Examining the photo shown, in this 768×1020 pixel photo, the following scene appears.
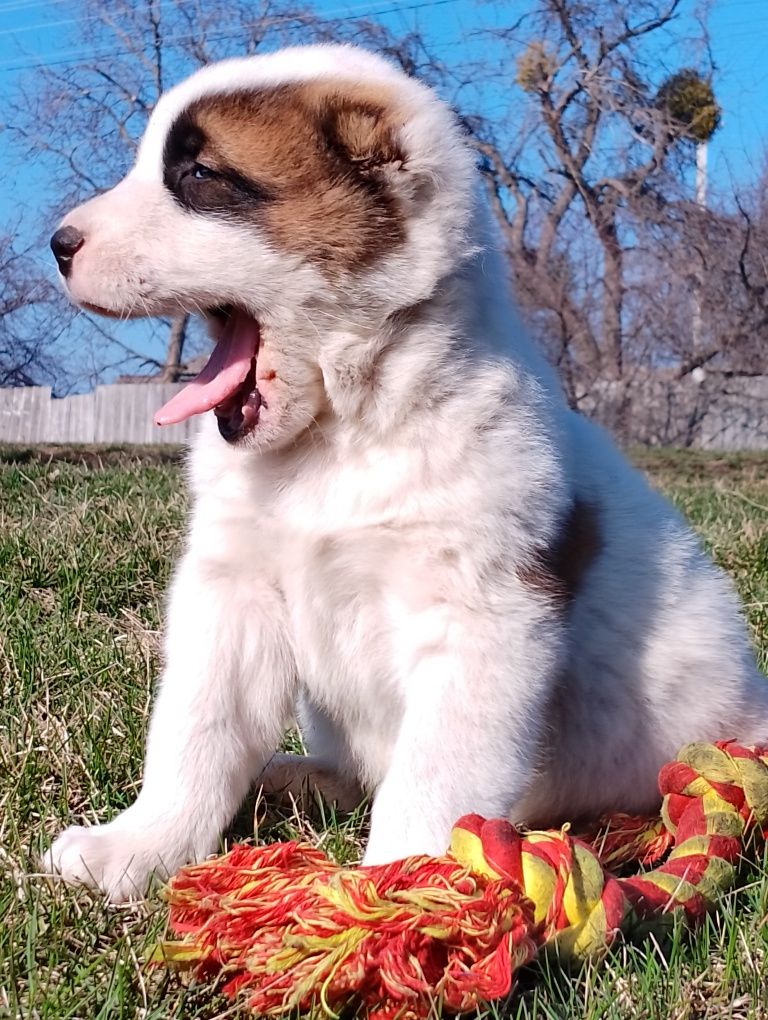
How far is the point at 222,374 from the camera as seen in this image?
257cm

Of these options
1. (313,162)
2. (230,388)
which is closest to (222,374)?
(230,388)

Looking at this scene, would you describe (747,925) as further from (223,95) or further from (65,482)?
(65,482)

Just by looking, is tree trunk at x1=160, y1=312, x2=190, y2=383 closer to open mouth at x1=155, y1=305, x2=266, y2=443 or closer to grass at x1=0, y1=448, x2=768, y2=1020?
grass at x1=0, y1=448, x2=768, y2=1020

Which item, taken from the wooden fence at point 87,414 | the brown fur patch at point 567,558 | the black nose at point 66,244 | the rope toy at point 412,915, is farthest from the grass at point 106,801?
the wooden fence at point 87,414

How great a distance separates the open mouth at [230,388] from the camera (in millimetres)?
2512

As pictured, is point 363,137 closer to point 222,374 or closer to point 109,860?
point 222,374

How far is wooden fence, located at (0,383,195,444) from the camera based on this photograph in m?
25.5

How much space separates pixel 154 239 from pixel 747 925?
5.62 ft

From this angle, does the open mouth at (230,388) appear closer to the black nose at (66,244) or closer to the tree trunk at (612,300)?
the black nose at (66,244)

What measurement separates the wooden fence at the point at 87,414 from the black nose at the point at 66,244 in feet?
75.0

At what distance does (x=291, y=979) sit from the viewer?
5.71ft

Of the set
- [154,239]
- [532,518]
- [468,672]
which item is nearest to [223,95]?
[154,239]

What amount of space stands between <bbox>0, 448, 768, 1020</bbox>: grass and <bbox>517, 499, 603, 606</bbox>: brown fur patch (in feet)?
2.15

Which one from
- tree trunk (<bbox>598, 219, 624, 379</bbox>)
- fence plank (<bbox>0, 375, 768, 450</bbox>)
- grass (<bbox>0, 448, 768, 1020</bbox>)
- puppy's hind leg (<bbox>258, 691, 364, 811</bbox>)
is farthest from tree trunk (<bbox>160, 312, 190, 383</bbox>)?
puppy's hind leg (<bbox>258, 691, 364, 811</bbox>)
